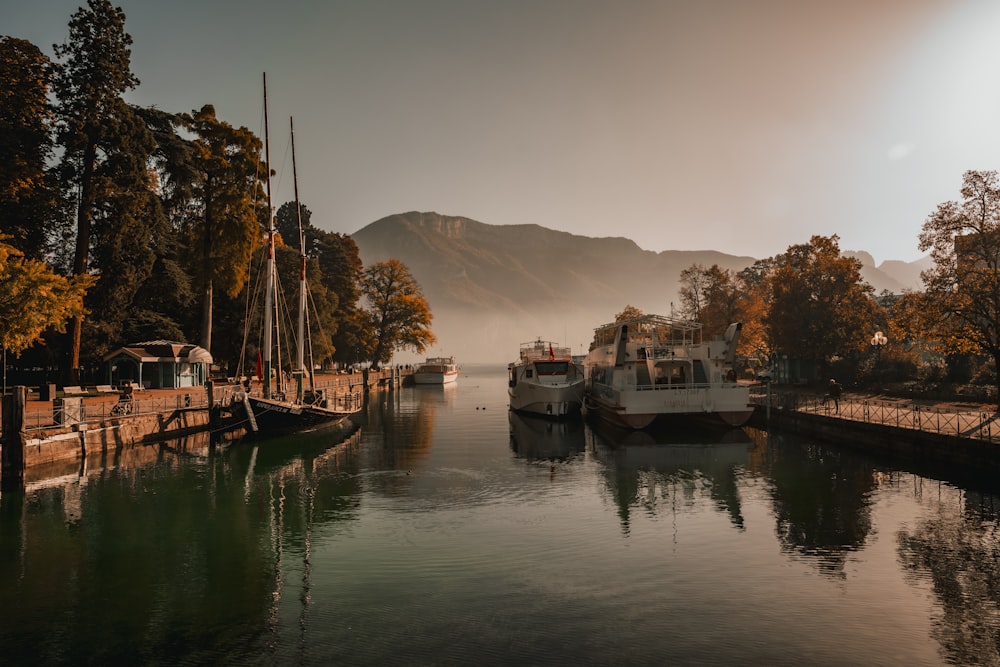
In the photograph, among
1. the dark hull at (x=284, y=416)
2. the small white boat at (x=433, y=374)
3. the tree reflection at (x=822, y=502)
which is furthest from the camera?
the small white boat at (x=433, y=374)

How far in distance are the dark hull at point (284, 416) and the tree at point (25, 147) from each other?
1913cm

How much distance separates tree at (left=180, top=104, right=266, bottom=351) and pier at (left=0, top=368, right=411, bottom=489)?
32.7ft

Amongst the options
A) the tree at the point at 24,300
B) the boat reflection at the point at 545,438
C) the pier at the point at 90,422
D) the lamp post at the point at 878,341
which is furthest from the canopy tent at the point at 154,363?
the lamp post at the point at 878,341

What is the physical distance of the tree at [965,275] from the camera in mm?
33406

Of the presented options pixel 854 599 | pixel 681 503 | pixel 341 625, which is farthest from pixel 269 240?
pixel 854 599

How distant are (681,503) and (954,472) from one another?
36.1ft

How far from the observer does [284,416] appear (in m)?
38.6

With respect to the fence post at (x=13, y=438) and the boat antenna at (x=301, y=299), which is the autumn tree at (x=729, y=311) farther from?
the fence post at (x=13, y=438)

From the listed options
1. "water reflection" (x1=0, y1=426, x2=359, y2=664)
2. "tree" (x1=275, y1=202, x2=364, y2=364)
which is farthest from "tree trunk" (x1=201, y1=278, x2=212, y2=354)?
"tree" (x1=275, y1=202, x2=364, y2=364)

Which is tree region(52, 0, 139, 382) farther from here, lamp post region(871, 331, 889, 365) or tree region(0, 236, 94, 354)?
lamp post region(871, 331, 889, 365)

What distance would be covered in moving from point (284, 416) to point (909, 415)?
33.3m

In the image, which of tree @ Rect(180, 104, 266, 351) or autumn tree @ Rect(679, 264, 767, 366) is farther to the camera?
autumn tree @ Rect(679, 264, 767, 366)

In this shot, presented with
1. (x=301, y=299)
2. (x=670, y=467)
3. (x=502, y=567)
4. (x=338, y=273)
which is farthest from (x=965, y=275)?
(x=338, y=273)

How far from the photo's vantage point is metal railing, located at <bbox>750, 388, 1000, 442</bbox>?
81.9 feet
